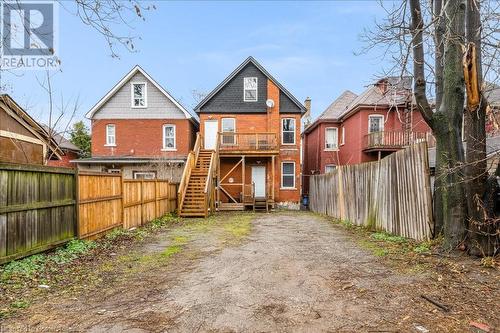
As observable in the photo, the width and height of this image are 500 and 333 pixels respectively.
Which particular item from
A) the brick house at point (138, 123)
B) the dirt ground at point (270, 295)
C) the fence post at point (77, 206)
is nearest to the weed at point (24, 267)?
the dirt ground at point (270, 295)

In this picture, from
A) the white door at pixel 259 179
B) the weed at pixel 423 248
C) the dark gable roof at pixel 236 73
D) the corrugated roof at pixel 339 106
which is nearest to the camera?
the weed at pixel 423 248

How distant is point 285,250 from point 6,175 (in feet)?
17.4

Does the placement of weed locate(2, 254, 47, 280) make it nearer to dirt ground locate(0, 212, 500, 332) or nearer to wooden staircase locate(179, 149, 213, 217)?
dirt ground locate(0, 212, 500, 332)

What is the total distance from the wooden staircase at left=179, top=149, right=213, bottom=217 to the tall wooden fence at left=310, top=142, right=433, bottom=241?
623 centimetres

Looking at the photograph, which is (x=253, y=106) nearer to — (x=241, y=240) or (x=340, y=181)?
(x=340, y=181)

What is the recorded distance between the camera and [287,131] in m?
22.2

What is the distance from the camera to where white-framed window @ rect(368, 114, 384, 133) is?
21547 millimetres

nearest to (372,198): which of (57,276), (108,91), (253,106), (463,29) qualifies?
(463,29)

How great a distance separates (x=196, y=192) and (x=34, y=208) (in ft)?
34.5

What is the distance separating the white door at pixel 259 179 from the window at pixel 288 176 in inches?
49.0

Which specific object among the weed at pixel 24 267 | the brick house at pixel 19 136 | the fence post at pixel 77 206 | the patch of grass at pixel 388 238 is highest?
the brick house at pixel 19 136

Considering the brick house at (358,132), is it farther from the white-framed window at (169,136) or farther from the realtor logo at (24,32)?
the realtor logo at (24,32)

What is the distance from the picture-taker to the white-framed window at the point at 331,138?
25.5 m

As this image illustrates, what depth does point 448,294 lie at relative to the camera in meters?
4.15
